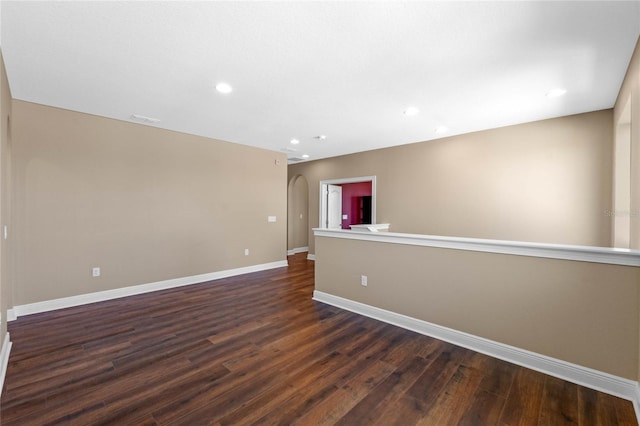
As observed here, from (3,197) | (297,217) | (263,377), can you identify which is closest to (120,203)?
(3,197)

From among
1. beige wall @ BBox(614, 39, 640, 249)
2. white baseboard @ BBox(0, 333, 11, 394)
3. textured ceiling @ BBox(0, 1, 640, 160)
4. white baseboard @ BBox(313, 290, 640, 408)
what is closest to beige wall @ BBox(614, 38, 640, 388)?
beige wall @ BBox(614, 39, 640, 249)

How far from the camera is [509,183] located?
14.3 feet

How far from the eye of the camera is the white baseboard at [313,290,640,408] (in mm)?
2021

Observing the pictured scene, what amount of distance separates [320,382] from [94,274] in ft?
12.1

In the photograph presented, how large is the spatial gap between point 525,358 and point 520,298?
51cm

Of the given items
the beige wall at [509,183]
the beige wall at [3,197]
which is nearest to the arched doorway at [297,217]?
the beige wall at [509,183]

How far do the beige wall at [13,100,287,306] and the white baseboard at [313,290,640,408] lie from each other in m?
3.31

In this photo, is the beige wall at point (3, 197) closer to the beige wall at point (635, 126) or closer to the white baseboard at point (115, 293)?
the white baseboard at point (115, 293)

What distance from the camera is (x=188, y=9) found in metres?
1.83

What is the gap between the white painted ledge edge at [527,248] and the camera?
6.73 ft

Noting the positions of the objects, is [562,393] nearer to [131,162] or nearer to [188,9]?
[188,9]

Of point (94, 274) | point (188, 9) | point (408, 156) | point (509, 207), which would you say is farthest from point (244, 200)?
point (509, 207)

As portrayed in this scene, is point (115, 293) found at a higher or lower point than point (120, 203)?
lower

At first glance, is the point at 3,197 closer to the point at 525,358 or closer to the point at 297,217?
the point at 525,358
